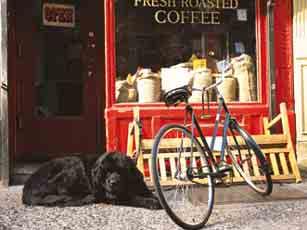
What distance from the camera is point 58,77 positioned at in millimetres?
7836

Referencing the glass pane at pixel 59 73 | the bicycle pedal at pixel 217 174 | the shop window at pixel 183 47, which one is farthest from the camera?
the glass pane at pixel 59 73

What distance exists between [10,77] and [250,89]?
276 centimetres

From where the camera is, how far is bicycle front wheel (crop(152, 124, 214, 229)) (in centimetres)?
430

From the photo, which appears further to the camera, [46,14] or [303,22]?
[303,22]

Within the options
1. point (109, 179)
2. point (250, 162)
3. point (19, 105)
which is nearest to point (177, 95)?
point (109, 179)

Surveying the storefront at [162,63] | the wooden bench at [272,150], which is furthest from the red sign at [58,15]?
the wooden bench at [272,150]

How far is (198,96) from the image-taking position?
6652 mm

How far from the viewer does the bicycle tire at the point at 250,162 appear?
203 inches

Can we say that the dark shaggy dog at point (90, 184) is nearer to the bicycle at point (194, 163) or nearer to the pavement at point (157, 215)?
the pavement at point (157, 215)

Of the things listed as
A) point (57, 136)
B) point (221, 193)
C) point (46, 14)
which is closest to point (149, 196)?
point (221, 193)

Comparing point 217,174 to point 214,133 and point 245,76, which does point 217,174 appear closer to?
point 214,133

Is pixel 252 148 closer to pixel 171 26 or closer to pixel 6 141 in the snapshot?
pixel 171 26

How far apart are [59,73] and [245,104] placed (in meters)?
2.64

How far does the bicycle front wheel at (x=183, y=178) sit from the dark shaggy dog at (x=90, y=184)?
297mm
